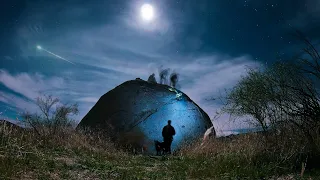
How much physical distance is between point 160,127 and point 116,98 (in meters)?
4.33

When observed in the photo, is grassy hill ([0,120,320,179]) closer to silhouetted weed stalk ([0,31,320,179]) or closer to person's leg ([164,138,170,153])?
silhouetted weed stalk ([0,31,320,179])

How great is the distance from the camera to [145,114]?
851 inches

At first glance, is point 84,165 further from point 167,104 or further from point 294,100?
point 167,104

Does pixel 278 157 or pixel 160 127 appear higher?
pixel 160 127

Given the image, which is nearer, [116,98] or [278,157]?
[278,157]

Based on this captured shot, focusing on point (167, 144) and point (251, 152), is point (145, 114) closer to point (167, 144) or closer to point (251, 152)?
point (167, 144)

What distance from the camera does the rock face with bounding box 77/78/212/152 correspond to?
20531 mm

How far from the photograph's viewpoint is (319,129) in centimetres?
877

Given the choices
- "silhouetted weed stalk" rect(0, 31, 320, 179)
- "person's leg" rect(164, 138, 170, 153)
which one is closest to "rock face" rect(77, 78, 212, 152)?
"person's leg" rect(164, 138, 170, 153)

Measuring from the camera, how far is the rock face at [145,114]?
67.4 feet

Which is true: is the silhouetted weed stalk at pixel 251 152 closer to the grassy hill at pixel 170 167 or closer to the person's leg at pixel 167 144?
the grassy hill at pixel 170 167

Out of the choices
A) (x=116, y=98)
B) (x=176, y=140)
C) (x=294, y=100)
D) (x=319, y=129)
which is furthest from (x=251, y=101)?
(x=116, y=98)

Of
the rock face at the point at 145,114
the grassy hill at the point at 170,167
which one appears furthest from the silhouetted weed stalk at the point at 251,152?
the rock face at the point at 145,114

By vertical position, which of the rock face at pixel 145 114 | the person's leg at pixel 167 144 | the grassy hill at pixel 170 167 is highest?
the rock face at pixel 145 114
